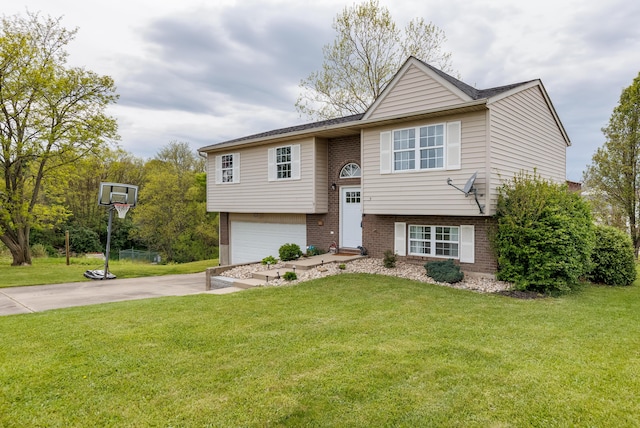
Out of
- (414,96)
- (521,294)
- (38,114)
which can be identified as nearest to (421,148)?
(414,96)

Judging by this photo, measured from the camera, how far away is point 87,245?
3050 centimetres

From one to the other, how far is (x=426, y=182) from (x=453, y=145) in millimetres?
1184

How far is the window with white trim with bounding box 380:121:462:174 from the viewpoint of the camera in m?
9.86

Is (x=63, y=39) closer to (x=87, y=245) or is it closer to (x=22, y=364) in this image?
(x=22, y=364)

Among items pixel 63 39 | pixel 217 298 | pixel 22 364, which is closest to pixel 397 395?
pixel 22 364

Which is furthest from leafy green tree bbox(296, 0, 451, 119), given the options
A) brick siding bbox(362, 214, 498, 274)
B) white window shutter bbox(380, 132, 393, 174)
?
brick siding bbox(362, 214, 498, 274)

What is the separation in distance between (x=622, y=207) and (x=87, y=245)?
3527cm

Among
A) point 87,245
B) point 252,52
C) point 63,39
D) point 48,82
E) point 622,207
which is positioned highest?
point 63,39

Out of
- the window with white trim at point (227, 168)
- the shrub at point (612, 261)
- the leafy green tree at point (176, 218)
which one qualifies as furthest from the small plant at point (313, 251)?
the leafy green tree at point (176, 218)

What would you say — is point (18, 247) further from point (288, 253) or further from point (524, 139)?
point (524, 139)

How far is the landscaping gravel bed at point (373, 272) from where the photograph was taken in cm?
914

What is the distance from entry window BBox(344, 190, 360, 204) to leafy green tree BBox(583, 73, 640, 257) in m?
12.3

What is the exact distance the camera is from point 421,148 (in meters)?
10.4

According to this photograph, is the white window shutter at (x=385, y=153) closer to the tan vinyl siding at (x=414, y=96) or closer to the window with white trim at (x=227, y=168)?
the tan vinyl siding at (x=414, y=96)
